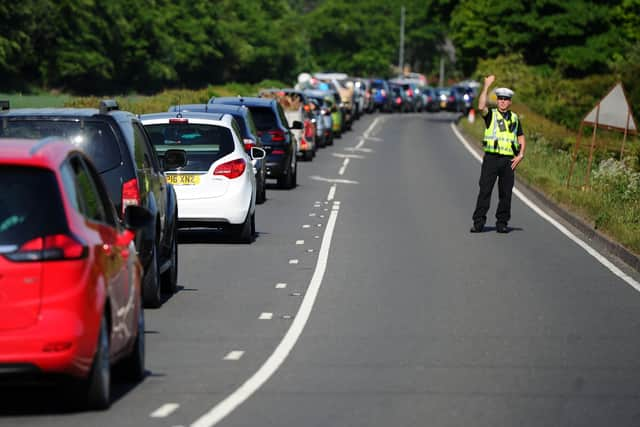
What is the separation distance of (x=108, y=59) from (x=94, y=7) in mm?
3106

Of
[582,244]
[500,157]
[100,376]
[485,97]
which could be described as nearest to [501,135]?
[500,157]

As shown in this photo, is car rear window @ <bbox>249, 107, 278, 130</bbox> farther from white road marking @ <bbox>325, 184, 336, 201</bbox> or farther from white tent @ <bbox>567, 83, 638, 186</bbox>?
white tent @ <bbox>567, 83, 638, 186</bbox>

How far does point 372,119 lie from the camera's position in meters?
82.6

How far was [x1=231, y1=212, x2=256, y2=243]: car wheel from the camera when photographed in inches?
774

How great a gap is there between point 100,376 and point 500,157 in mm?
14117

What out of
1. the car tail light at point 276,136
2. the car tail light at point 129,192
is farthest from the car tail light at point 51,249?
the car tail light at point 276,136

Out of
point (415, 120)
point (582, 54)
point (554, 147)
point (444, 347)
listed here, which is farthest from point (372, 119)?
point (444, 347)

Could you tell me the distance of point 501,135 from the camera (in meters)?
22.0

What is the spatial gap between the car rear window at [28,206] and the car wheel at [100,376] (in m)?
0.59

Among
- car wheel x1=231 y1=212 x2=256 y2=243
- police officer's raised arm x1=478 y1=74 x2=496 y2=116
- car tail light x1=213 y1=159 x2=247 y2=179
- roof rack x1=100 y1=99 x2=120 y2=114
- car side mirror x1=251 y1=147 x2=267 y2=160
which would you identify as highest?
roof rack x1=100 y1=99 x2=120 y2=114

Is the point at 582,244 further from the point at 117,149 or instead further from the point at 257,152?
the point at 117,149

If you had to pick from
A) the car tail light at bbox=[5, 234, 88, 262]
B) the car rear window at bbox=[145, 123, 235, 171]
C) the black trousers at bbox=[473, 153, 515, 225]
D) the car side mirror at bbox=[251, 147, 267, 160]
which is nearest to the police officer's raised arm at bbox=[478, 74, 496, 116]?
the black trousers at bbox=[473, 153, 515, 225]

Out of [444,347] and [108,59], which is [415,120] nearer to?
[108,59]

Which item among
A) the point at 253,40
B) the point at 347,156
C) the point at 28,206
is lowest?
the point at 253,40
